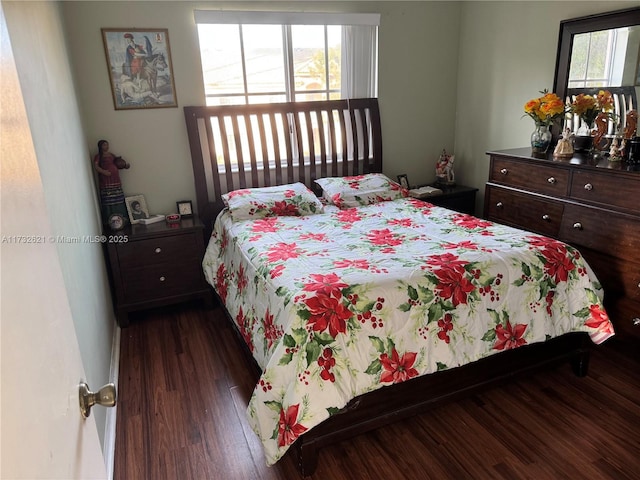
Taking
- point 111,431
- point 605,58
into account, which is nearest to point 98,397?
point 111,431

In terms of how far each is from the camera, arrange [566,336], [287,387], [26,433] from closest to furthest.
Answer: [26,433] → [287,387] → [566,336]

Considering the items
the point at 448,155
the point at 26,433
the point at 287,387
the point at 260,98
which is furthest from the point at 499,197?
the point at 26,433

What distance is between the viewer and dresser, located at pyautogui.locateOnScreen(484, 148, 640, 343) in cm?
227

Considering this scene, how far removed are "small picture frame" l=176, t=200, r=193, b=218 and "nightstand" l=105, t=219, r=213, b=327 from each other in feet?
0.39

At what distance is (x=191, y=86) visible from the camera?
312 cm

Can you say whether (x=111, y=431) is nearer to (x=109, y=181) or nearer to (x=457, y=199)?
(x=109, y=181)

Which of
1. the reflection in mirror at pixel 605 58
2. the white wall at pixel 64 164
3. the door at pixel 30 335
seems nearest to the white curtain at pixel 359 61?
the reflection in mirror at pixel 605 58

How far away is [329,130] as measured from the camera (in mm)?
3506

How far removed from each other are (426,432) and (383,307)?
0.63 metres

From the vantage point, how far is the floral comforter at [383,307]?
1662 millimetres

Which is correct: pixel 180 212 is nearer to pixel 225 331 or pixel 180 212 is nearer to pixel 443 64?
pixel 225 331

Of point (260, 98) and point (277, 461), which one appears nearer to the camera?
point (277, 461)

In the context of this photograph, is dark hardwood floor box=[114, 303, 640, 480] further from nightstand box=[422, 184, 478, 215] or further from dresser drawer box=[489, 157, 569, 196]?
nightstand box=[422, 184, 478, 215]

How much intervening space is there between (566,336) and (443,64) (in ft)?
8.33
